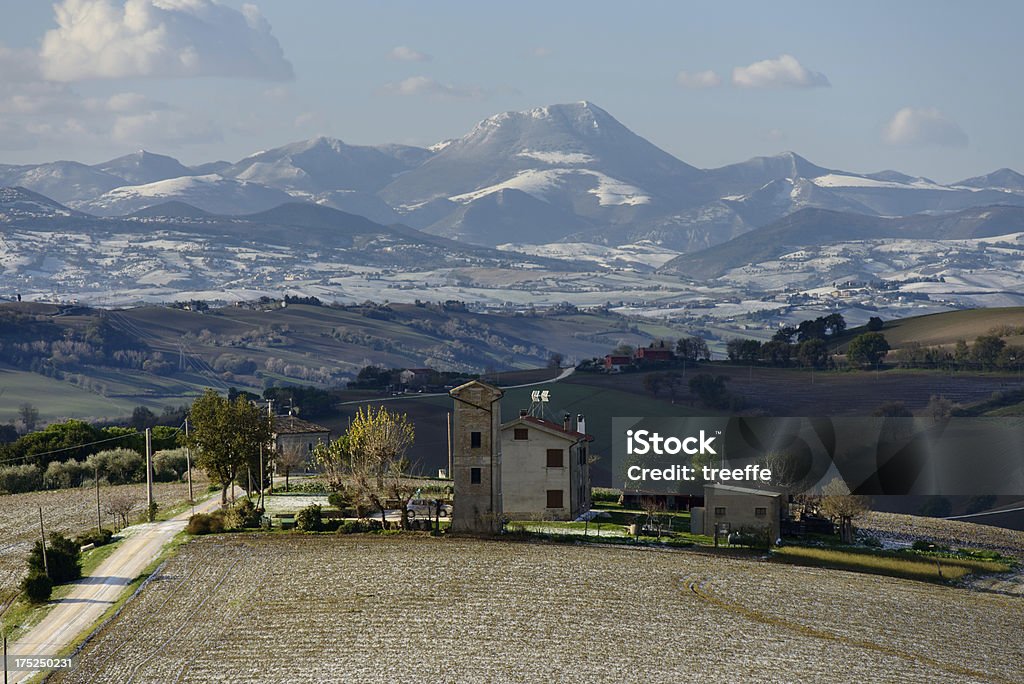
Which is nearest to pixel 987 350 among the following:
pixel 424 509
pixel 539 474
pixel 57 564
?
pixel 539 474

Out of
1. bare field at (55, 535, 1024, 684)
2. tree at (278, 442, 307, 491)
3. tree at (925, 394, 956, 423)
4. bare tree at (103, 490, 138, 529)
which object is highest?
tree at (925, 394, 956, 423)

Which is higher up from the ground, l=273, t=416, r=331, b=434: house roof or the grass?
l=273, t=416, r=331, b=434: house roof

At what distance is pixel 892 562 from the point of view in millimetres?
73125

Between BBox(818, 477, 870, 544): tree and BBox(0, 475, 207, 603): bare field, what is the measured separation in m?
33.6

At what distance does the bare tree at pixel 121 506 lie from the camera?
7700 centimetres

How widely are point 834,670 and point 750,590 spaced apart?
40.2 ft

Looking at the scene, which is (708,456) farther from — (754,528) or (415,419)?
(415,419)

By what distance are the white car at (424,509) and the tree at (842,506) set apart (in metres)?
19.4

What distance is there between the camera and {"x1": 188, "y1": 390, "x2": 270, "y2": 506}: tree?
79688mm

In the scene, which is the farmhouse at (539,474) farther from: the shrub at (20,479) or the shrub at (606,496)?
the shrub at (20,479)

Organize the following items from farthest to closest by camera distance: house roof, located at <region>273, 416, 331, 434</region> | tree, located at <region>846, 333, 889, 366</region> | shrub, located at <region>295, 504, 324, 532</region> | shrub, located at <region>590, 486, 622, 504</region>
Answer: tree, located at <region>846, 333, 889, 366</region>
house roof, located at <region>273, 416, 331, 434</region>
shrub, located at <region>590, 486, 622, 504</region>
shrub, located at <region>295, 504, 324, 532</region>

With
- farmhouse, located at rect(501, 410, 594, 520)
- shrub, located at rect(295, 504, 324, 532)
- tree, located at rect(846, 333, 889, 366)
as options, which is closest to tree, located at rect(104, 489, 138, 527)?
shrub, located at rect(295, 504, 324, 532)

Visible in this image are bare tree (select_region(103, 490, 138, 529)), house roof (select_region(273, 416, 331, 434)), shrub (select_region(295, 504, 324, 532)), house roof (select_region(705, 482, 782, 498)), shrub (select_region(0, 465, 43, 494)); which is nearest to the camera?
shrub (select_region(295, 504, 324, 532))

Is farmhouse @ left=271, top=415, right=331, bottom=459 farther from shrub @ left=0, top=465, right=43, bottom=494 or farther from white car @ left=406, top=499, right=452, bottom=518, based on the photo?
white car @ left=406, top=499, right=452, bottom=518
